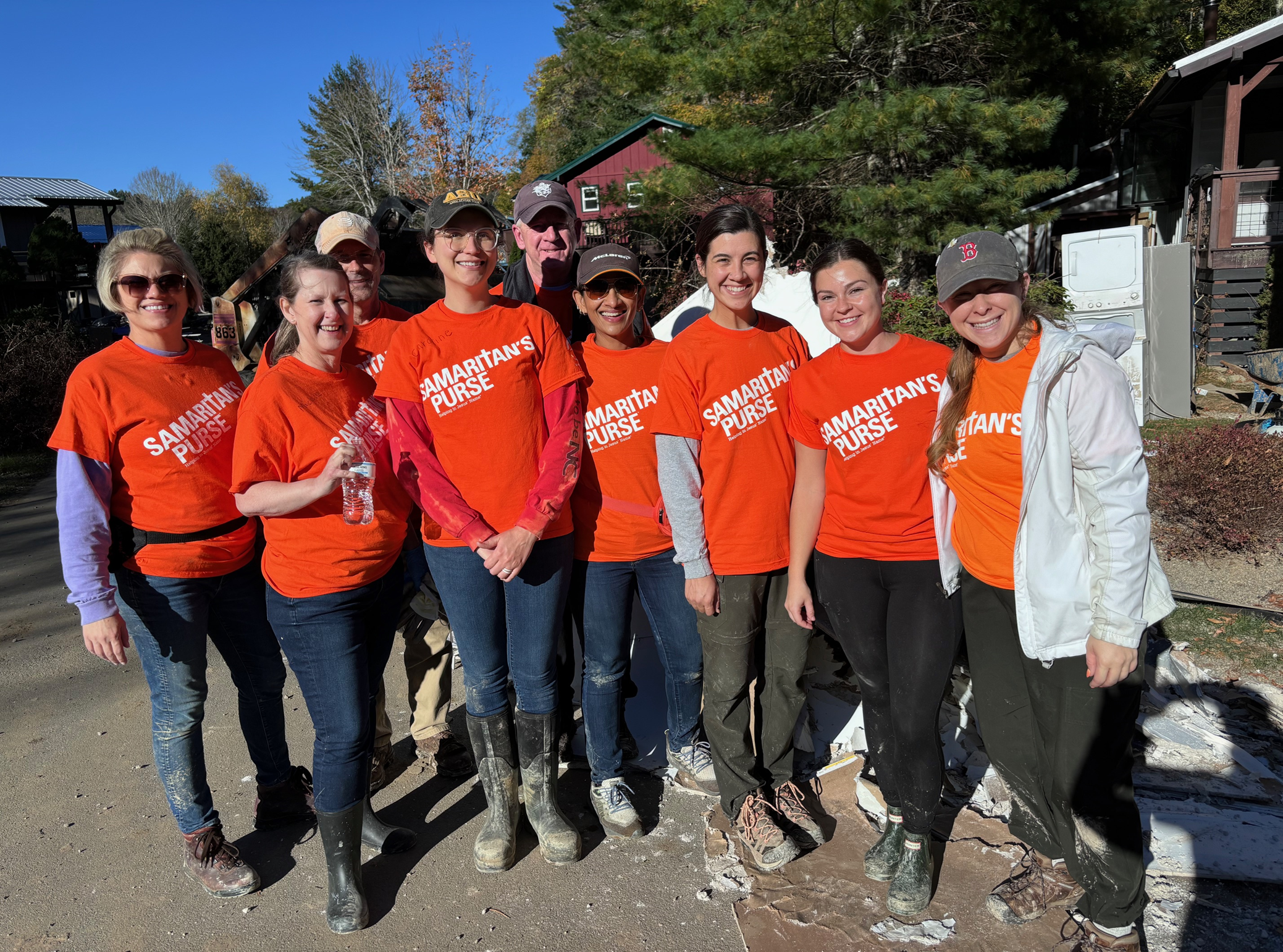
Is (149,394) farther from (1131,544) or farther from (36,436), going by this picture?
(36,436)

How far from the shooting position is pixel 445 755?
11.8 ft

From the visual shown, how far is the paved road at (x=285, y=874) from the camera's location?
2.65m

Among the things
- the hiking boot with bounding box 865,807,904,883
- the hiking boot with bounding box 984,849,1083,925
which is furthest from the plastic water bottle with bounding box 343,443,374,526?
the hiking boot with bounding box 984,849,1083,925

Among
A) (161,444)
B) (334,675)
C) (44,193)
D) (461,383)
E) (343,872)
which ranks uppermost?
(44,193)

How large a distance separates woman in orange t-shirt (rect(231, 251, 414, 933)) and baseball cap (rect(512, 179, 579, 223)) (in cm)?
99

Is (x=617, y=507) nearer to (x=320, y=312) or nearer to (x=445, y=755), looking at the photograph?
(x=320, y=312)

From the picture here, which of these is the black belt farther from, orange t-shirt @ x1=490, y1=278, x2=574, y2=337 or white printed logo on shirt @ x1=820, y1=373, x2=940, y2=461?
white printed logo on shirt @ x1=820, y1=373, x2=940, y2=461

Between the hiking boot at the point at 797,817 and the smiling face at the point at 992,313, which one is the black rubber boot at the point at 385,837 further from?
the smiling face at the point at 992,313

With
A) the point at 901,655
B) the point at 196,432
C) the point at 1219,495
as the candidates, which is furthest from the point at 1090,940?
the point at 1219,495

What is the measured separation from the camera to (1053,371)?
2.13 metres

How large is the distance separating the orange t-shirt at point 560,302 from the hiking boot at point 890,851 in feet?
7.28

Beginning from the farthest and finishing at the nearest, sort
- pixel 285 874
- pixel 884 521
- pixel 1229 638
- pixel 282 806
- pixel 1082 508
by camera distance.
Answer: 1. pixel 1229 638
2. pixel 282 806
3. pixel 285 874
4. pixel 884 521
5. pixel 1082 508

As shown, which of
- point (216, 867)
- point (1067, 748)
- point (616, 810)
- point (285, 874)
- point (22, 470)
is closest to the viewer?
point (1067, 748)

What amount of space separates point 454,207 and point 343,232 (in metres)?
0.89
